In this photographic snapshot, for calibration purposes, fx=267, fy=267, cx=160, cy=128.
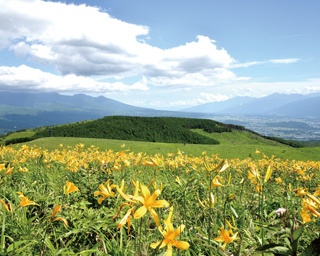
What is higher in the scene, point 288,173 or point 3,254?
point 3,254

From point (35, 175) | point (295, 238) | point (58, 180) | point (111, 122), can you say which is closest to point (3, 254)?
point (295, 238)

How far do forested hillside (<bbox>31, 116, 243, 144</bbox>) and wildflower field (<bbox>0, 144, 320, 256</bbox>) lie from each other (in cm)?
9831

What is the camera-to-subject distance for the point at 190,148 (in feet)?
120

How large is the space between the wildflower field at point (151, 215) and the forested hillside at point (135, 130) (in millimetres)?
98306

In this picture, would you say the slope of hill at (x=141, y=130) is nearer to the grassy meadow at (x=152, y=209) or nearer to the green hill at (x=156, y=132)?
the green hill at (x=156, y=132)

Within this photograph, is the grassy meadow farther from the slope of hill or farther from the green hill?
the slope of hill

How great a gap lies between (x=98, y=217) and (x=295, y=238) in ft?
9.20

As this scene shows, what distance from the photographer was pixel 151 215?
111 inches

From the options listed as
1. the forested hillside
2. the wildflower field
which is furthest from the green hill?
the wildflower field

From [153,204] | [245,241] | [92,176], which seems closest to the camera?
[153,204]

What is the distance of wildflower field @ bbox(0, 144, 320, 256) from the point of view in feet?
5.49

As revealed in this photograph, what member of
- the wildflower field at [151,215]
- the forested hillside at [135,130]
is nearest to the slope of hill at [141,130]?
the forested hillside at [135,130]

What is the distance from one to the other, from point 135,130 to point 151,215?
358ft

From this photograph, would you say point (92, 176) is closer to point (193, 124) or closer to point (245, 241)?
point (245, 241)
